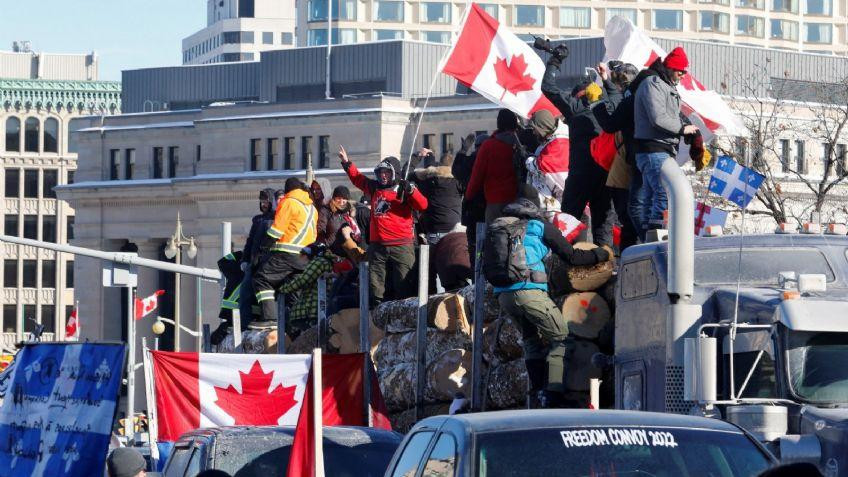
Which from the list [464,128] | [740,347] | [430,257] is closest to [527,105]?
[430,257]

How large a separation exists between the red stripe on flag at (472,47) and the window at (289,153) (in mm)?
85747

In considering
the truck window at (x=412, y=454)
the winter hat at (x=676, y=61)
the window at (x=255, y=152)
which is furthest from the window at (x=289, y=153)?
the truck window at (x=412, y=454)

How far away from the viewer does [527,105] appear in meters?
20.7

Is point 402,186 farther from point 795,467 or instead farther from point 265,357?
point 795,467

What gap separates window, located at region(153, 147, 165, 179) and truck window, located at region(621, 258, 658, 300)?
104m

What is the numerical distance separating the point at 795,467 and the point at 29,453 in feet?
26.9

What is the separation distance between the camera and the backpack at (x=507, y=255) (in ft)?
48.2

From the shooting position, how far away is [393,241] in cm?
1872

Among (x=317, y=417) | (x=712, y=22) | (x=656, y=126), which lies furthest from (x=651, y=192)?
(x=712, y=22)

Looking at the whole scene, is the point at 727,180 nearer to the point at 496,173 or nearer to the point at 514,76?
the point at 496,173

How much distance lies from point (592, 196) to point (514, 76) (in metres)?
4.06

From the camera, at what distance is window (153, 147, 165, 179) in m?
116

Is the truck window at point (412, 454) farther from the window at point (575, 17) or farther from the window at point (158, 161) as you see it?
the window at point (575, 17)

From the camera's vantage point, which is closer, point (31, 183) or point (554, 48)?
point (554, 48)
